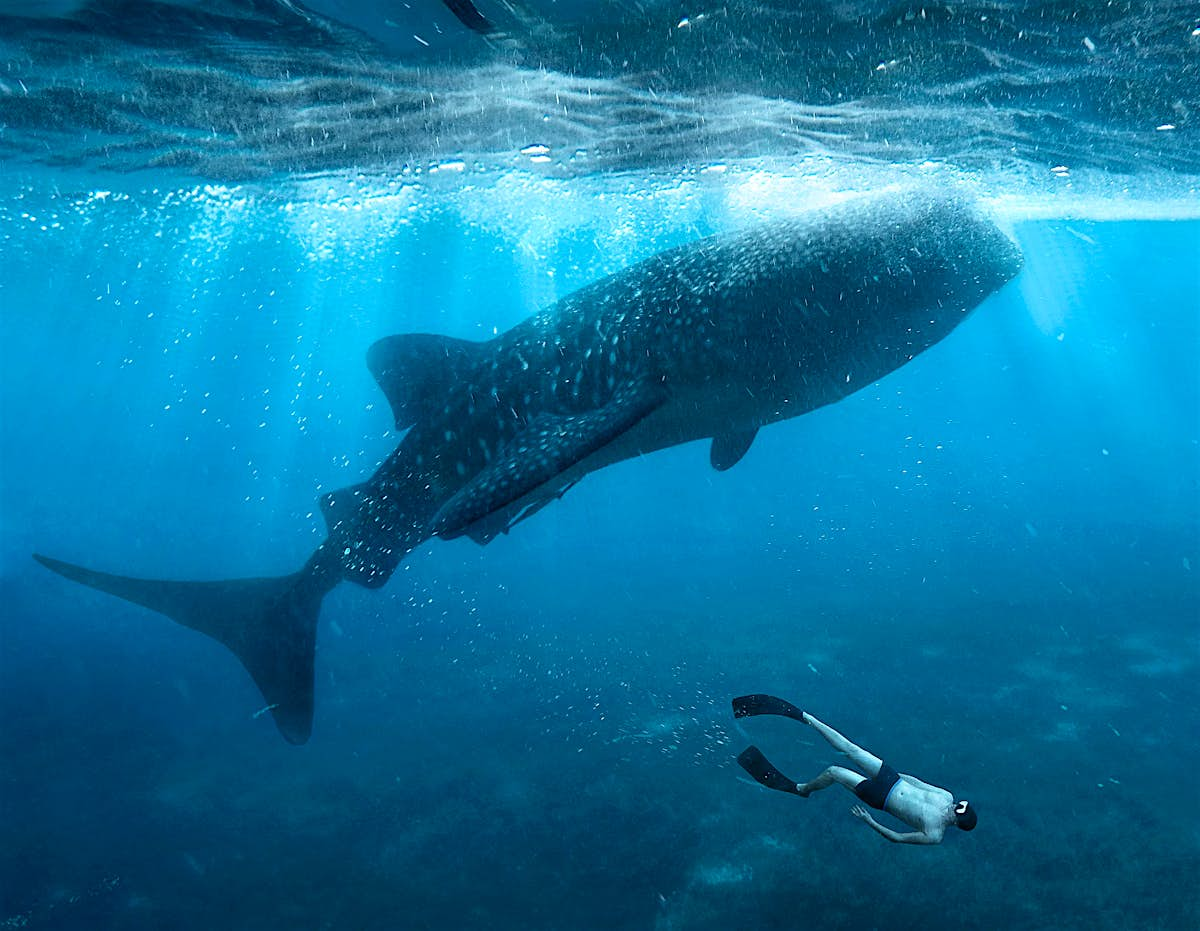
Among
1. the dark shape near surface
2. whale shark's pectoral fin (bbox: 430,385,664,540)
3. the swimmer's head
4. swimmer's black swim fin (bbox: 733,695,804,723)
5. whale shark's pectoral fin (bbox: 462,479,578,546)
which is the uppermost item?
the dark shape near surface

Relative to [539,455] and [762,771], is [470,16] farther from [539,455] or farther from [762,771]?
[762,771]

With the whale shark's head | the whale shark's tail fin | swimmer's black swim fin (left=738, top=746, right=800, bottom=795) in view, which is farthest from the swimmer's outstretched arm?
the whale shark's tail fin

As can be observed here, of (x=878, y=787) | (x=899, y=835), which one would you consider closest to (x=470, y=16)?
(x=878, y=787)

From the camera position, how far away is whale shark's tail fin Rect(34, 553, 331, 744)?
706cm

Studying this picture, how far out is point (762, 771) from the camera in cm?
431

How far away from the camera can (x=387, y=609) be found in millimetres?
25828

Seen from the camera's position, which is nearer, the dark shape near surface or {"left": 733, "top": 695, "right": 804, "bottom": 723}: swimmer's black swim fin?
{"left": 733, "top": 695, "right": 804, "bottom": 723}: swimmer's black swim fin

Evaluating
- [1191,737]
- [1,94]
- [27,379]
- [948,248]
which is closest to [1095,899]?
[1191,737]

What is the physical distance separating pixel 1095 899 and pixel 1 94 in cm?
1892

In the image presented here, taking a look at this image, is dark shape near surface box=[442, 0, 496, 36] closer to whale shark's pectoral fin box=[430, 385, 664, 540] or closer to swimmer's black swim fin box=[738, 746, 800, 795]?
whale shark's pectoral fin box=[430, 385, 664, 540]

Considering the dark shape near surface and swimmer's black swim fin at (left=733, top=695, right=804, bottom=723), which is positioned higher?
the dark shape near surface

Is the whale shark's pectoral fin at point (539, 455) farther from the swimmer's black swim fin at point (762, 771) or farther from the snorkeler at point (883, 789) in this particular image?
the swimmer's black swim fin at point (762, 771)

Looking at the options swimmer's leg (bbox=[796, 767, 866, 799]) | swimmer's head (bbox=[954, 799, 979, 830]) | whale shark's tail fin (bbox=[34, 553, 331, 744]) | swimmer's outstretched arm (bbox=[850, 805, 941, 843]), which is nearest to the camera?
swimmer's head (bbox=[954, 799, 979, 830])

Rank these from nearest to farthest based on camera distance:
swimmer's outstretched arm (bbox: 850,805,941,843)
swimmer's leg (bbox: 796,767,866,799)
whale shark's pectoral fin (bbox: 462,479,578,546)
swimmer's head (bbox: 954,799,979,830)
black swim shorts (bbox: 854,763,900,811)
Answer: swimmer's head (bbox: 954,799,979,830) < swimmer's outstretched arm (bbox: 850,805,941,843) < black swim shorts (bbox: 854,763,900,811) < swimmer's leg (bbox: 796,767,866,799) < whale shark's pectoral fin (bbox: 462,479,578,546)
